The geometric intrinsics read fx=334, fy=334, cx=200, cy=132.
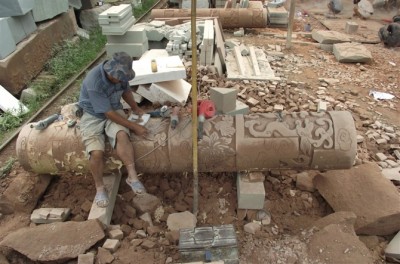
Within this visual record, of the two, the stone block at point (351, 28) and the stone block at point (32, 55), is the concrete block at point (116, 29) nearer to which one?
the stone block at point (32, 55)

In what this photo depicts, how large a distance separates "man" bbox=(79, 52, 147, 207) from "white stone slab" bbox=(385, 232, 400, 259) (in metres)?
2.65

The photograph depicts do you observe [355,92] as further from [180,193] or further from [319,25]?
[319,25]

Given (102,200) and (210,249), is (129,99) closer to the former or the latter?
(102,200)

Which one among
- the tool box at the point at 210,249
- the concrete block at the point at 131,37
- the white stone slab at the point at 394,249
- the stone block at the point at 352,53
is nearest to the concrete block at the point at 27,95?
the concrete block at the point at 131,37

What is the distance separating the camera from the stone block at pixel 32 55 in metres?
6.91

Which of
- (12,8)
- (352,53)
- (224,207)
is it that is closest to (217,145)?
(224,207)

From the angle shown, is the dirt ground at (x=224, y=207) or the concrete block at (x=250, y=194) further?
the concrete block at (x=250, y=194)

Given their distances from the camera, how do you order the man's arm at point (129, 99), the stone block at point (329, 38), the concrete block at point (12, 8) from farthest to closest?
the stone block at point (329, 38), the concrete block at point (12, 8), the man's arm at point (129, 99)

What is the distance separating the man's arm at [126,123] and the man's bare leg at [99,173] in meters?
0.38

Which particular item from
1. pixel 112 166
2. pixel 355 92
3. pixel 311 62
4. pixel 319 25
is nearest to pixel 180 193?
pixel 112 166

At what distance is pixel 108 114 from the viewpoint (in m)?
3.54

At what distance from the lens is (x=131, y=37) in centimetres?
676

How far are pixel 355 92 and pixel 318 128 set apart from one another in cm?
341

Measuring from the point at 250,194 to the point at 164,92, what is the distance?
2.16m
